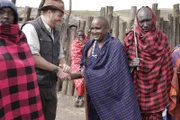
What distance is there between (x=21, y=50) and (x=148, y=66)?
1.57 meters

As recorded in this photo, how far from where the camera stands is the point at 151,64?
3.09 metres

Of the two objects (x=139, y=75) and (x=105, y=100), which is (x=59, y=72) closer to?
(x=105, y=100)

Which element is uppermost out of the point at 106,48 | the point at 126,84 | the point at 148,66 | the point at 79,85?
the point at 106,48

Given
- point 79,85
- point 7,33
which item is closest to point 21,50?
point 7,33

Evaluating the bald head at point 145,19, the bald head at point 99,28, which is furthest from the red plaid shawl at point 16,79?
the bald head at point 145,19

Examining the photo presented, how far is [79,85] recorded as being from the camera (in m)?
6.14

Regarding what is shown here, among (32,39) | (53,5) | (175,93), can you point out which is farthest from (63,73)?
(175,93)

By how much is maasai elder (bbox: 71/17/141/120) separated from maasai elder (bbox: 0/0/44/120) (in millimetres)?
856

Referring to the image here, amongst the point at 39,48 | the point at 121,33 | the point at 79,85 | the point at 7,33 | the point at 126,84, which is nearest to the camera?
the point at 7,33

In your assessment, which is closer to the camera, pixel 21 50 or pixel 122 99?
pixel 21 50

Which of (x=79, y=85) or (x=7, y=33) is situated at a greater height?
(x=7, y=33)

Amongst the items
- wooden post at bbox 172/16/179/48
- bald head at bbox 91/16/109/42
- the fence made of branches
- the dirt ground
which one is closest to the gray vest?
bald head at bbox 91/16/109/42

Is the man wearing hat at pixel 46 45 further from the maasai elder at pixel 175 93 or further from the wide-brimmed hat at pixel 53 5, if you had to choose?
the maasai elder at pixel 175 93

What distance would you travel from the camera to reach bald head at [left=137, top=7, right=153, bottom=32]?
3.06m
